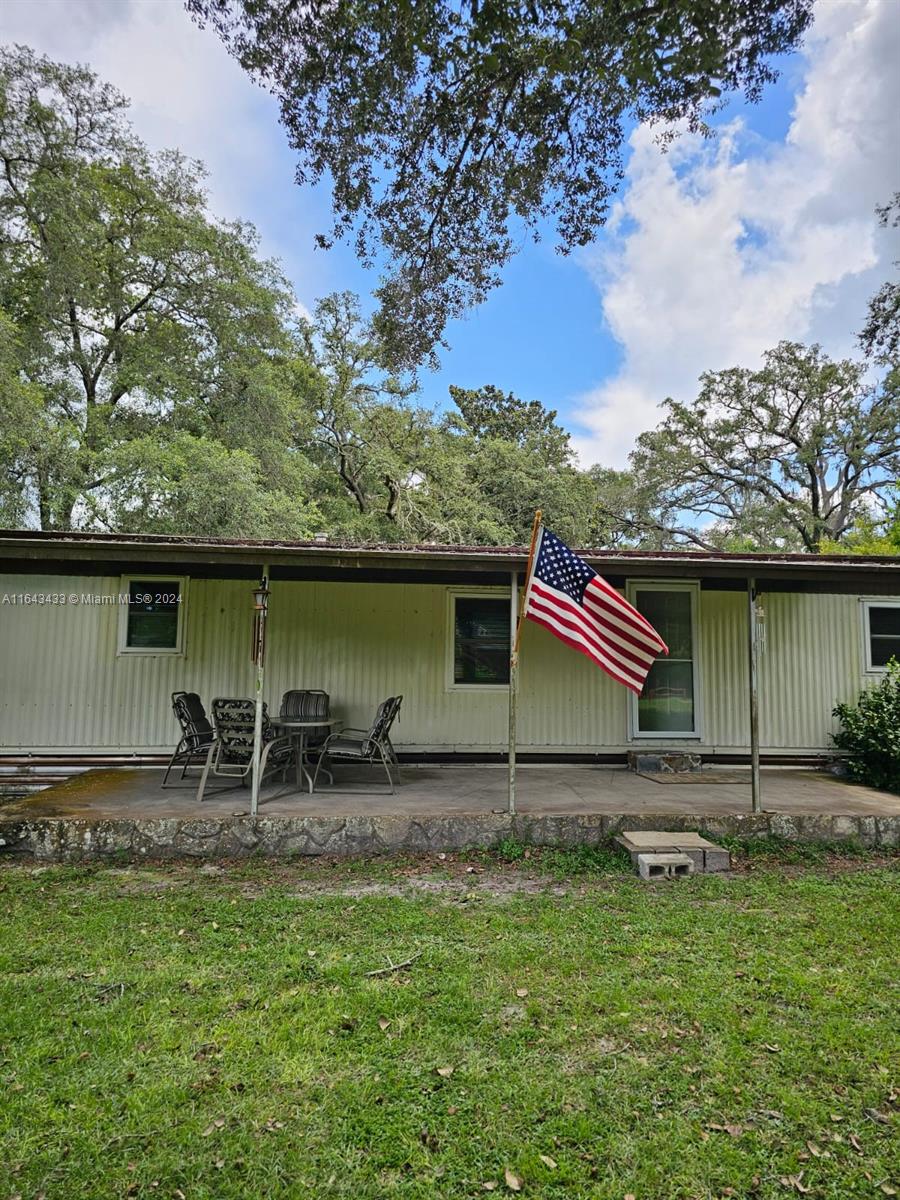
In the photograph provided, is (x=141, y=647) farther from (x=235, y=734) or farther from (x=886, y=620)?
(x=886, y=620)

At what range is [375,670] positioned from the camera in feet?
25.9

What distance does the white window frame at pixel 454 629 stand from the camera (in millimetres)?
7938

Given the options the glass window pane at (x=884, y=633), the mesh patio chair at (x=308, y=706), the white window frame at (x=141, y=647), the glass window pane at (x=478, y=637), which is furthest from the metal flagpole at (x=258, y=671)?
the glass window pane at (x=884, y=633)

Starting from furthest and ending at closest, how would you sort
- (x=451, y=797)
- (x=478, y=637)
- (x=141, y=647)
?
(x=478, y=637) < (x=141, y=647) < (x=451, y=797)

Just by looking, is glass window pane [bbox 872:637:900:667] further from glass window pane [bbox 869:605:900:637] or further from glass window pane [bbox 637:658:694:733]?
glass window pane [bbox 637:658:694:733]

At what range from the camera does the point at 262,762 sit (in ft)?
18.0

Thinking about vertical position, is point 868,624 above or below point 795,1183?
above

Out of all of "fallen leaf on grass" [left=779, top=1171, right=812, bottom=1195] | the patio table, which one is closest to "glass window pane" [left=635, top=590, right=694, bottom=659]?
the patio table

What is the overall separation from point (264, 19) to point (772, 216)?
11456mm

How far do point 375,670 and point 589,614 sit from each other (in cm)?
355

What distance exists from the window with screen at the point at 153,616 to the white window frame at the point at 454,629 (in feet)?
10.3

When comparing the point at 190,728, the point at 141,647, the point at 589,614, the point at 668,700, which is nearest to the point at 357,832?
the point at 190,728

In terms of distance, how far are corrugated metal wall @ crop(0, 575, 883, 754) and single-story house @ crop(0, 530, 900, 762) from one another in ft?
0.05

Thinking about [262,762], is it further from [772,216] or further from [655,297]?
[655,297]
